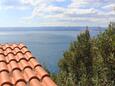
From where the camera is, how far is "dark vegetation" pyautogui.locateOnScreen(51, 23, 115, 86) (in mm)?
42406

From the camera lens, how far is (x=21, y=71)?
8398 millimetres

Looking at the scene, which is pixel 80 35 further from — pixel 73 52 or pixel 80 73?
pixel 80 73

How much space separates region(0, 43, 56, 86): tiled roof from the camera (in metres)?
7.39

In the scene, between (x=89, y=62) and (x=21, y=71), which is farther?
(x=89, y=62)

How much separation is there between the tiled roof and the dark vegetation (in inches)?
1275

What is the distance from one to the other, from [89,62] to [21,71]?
49.2m

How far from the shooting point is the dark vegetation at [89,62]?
42.4 m

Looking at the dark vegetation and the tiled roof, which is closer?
the tiled roof

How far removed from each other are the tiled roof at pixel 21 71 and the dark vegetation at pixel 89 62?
3238 centimetres

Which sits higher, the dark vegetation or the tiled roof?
the tiled roof

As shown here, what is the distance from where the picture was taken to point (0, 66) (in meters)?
8.66

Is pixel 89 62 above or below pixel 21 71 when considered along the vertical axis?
below

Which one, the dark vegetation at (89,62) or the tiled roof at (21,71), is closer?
the tiled roof at (21,71)

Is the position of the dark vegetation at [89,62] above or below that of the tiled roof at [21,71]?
below
